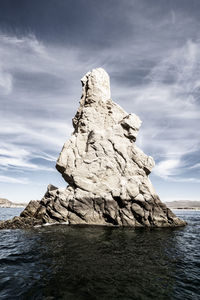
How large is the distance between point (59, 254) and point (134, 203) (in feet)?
65.7

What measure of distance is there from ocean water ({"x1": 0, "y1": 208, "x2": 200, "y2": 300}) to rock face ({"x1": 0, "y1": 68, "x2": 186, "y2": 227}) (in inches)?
524

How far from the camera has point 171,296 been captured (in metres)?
8.63

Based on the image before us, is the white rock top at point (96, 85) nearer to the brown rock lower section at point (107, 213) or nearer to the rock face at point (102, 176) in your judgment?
the rock face at point (102, 176)

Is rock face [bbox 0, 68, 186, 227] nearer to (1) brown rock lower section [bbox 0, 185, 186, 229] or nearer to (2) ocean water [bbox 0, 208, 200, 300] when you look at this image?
(1) brown rock lower section [bbox 0, 185, 186, 229]

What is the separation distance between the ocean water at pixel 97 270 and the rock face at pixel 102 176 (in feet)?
43.6

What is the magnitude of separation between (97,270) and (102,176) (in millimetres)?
24367

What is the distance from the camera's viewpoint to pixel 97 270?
37.2 feet

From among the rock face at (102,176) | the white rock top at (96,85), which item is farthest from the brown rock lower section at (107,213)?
the white rock top at (96,85)

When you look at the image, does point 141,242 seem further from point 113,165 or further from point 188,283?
point 113,165

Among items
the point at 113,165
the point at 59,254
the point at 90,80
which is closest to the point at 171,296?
the point at 59,254

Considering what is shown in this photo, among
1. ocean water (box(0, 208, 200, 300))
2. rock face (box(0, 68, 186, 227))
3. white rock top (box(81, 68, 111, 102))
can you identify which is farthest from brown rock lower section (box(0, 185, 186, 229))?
white rock top (box(81, 68, 111, 102))

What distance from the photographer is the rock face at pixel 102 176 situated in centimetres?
3150

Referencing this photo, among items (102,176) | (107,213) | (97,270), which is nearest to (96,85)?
(102,176)

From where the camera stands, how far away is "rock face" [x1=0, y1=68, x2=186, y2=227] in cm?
3150
